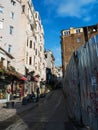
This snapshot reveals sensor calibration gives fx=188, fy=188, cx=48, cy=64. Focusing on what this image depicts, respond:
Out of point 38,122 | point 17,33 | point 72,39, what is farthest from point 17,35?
point 38,122

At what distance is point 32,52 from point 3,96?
58.6 feet

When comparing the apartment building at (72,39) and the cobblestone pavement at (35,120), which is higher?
the apartment building at (72,39)

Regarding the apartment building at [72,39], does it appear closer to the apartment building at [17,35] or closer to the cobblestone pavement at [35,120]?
the apartment building at [17,35]

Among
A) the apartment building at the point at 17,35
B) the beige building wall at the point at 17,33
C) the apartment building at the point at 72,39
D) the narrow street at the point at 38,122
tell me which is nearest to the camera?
the narrow street at the point at 38,122

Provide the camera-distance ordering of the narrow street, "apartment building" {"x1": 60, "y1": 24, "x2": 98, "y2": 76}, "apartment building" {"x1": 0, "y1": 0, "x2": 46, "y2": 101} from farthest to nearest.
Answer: "apartment building" {"x1": 60, "y1": 24, "x2": 98, "y2": 76} → "apartment building" {"x1": 0, "y1": 0, "x2": 46, "y2": 101} → the narrow street

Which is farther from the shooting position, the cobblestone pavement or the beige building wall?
the beige building wall

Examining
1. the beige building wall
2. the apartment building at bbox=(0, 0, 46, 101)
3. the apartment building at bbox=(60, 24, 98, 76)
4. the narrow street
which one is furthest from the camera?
the apartment building at bbox=(60, 24, 98, 76)

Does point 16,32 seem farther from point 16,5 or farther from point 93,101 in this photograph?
point 93,101

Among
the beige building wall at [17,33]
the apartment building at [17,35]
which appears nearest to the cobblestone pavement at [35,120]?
the apartment building at [17,35]

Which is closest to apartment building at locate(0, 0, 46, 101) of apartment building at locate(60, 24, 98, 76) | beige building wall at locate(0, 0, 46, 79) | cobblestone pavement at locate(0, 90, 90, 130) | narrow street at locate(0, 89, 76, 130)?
beige building wall at locate(0, 0, 46, 79)

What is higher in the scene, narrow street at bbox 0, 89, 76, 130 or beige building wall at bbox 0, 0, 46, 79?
beige building wall at bbox 0, 0, 46, 79

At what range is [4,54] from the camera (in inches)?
1051

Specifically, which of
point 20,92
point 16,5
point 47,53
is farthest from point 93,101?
point 47,53

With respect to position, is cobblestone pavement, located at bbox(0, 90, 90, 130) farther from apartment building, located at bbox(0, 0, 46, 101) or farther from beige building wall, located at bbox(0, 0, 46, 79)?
beige building wall, located at bbox(0, 0, 46, 79)
